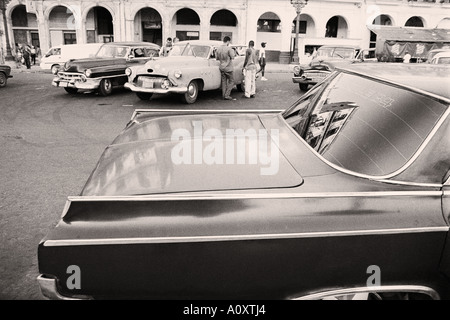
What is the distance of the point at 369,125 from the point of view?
7.63 ft

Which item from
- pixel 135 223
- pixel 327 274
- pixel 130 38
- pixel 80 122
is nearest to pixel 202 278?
pixel 135 223

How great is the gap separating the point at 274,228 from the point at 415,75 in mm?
1558

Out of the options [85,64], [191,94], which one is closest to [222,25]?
[85,64]

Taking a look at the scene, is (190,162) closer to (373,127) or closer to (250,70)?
(373,127)

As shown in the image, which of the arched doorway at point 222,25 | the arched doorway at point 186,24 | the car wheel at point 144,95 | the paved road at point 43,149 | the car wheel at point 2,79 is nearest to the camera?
the paved road at point 43,149

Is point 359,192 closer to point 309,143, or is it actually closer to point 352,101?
point 309,143

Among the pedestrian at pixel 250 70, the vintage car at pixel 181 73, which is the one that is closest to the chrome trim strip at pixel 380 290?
the vintage car at pixel 181 73

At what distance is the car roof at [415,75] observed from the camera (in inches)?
88.2

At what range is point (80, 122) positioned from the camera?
8.45 metres

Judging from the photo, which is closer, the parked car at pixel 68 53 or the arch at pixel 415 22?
the parked car at pixel 68 53

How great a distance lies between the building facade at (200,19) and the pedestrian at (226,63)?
19.8 metres

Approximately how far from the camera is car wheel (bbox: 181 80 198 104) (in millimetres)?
10577

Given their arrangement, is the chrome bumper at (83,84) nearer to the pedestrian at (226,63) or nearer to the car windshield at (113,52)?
the car windshield at (113,52)

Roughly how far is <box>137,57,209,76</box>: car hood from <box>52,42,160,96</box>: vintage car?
1765 millimetres
